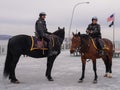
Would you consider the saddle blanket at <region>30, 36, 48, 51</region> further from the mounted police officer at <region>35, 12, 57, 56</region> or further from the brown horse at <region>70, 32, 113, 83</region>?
the brown horse at <region>70, 32, 113, 83</region>

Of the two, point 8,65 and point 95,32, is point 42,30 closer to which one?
point 8,65

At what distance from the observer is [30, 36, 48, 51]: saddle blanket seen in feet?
41.4

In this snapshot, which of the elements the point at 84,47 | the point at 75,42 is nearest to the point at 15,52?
the point at 75,42

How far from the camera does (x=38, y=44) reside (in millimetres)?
12680

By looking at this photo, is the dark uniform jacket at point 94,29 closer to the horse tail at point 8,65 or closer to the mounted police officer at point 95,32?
the mounted police officer at point 95,32

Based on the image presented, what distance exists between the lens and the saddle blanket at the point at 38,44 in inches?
496

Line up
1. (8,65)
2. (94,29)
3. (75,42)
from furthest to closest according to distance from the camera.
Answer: (94,29) < (8,65) < (75,42)

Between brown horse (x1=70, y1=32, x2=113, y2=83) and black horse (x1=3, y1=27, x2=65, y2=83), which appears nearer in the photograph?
brown horse (x1=70, y1=32, x2=113, y2=83)

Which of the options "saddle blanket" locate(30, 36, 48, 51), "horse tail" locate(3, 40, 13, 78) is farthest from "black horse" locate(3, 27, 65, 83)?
"saddle blanket" locate(30, 36, 48, 51)

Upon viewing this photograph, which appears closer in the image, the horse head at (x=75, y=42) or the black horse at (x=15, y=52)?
the horse head at (x=75, y=42)

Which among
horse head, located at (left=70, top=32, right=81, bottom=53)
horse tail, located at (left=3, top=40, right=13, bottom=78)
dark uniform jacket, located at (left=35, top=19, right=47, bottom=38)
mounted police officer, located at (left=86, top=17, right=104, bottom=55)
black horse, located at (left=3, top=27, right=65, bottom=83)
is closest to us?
horse head, located at (left=70, top=32, right=81, bottom=53)

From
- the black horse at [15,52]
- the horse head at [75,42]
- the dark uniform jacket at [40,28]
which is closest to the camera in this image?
the horse head at [75,42]

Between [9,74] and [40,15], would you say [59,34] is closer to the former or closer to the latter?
[40,15]

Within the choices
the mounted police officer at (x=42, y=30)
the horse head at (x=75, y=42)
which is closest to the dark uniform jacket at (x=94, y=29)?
the horse head at (x=75, y=42)
